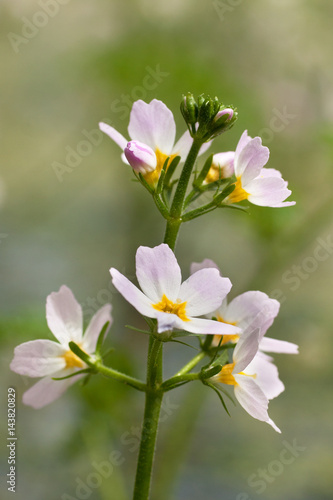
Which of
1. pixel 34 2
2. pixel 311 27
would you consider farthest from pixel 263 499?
pixel 34 2

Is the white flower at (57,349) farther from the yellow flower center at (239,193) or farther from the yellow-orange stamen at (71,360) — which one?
the yellow flower center at (239,193)

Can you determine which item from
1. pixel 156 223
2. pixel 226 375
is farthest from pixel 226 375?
pixel 156 223

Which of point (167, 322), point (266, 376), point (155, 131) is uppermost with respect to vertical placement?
point (155, 131)

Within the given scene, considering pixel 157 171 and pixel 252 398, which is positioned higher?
pixel 157 171

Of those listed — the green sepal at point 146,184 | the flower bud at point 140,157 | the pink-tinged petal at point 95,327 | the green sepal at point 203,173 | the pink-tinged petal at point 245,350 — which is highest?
the flower bud at point 140,157

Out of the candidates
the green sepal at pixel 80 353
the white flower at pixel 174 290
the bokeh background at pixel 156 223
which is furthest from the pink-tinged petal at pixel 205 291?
the bokeh background at pixel 156 223

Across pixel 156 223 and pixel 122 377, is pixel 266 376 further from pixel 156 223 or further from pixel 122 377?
pixel 156 223

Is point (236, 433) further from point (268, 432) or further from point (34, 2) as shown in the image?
point (34, 2)
